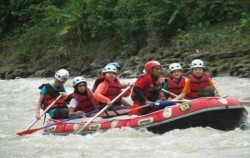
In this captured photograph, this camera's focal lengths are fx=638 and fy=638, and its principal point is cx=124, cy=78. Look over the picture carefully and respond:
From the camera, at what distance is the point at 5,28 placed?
34312 mm

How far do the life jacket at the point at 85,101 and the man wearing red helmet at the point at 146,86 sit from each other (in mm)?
878

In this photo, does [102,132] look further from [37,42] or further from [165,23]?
[37,42]

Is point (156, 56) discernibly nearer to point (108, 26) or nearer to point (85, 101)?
point (108, 26)

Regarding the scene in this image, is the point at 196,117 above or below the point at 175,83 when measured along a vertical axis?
below

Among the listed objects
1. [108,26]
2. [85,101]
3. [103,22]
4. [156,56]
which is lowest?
[85,101]

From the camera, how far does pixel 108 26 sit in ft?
91.6

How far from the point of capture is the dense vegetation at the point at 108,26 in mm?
24312

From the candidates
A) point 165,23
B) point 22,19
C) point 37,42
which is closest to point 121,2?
point 165,23

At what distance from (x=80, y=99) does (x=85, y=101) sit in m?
0.12

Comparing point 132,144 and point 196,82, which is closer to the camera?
point 132,144

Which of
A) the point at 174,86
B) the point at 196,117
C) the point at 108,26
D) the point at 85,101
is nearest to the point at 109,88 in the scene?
the point at 85,101

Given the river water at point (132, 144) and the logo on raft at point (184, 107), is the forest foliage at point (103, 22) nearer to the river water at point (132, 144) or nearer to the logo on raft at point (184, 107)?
the logo on raft at point (184, 107)

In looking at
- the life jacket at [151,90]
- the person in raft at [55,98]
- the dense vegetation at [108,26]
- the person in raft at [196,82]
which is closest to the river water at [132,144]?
the person in raft at [55,98]

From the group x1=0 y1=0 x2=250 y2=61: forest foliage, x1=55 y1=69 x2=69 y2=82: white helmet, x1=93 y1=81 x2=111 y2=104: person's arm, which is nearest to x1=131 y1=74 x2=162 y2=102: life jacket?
x1=93 y1=81 x2=111 y2=104: person's arm
